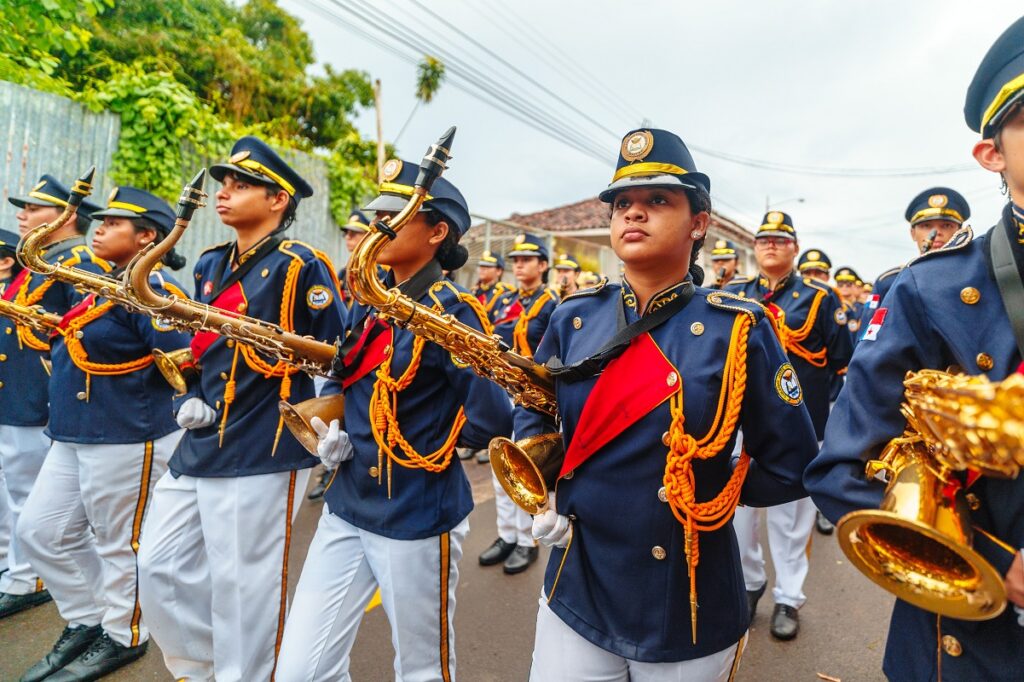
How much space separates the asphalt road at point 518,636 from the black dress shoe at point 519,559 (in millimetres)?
65

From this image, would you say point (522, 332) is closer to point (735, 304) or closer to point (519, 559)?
point (519, 559)

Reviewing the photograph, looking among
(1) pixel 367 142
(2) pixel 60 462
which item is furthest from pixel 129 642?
(1) pixel 367 142

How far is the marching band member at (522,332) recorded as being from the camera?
4.80m

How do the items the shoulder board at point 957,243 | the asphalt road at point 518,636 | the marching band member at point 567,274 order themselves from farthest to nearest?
1. the marching band member at point 567,274
2. the asphalt road at point 518,636
3. the shoulder board at point 957,243

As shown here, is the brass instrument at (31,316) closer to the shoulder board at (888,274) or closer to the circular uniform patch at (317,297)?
the circular uniform patch at (317,297)

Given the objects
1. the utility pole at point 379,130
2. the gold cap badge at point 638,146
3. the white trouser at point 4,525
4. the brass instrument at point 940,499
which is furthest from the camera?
the utility pole at point 379,130

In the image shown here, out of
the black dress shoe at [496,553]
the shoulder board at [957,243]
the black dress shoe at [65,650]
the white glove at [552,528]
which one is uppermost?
the shoulder board at [957,243]

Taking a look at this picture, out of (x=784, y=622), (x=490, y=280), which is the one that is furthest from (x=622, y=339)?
(x=490, y=280)

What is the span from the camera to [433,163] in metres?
1.99

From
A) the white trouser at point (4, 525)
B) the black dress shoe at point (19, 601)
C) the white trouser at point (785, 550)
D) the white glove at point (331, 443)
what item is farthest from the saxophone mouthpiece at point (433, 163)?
the white trouser at point (4, 525)

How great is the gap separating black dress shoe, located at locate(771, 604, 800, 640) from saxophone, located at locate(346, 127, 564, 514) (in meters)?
2.63

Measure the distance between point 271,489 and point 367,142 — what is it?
56.9 ft

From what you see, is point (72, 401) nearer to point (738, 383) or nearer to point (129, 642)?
point (129, 642)

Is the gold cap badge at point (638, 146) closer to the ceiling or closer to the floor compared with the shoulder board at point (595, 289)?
closer to the ceiling
